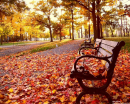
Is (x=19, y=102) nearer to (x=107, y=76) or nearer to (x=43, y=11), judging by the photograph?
(x=107, y=76)

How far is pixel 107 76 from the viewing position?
214cm

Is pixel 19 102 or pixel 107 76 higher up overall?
pixel 107 76

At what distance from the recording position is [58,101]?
252 cm

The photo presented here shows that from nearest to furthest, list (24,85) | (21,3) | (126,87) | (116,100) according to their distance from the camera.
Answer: (116,100)
(126,87)
(24,85)
(21,3)

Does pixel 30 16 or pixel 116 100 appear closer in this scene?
pixel 116 100

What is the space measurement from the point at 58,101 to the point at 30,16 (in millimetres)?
29342

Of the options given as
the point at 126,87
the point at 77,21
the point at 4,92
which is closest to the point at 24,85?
the point at 4,92

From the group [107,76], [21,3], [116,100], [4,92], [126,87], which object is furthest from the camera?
[21,3]

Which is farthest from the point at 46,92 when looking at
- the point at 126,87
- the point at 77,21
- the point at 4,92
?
the point at 77,21

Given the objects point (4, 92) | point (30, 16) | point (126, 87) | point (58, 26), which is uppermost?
point (30, 16)

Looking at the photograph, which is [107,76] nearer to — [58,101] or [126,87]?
[126,87]

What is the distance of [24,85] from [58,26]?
27751 mm

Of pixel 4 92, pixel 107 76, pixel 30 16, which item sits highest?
pixel 30 16

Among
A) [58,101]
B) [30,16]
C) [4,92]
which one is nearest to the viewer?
[58,101]
